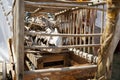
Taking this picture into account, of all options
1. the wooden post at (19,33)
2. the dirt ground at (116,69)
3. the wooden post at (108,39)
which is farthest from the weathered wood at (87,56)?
the wooden post at (19,33)

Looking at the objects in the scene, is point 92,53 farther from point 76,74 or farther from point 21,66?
point 21,66

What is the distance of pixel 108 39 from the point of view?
2051 mm

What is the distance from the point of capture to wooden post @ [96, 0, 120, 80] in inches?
78.2

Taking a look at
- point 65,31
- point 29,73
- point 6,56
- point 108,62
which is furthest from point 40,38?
point 108,62

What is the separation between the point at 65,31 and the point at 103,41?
3466 millimetres

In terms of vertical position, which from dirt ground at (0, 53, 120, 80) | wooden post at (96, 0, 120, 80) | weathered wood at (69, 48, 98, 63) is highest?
wooden post at (96, 0, 120, 80)

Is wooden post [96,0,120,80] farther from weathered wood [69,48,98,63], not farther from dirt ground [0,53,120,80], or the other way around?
dirt ground [0,53,120,80]

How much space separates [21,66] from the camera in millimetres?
2549

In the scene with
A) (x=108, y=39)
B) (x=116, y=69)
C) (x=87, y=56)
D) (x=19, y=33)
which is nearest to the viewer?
(x=108, y=39)

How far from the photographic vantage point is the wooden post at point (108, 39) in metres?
1.99

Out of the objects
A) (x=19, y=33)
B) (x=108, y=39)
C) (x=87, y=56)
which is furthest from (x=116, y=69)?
(x=19, y=33)

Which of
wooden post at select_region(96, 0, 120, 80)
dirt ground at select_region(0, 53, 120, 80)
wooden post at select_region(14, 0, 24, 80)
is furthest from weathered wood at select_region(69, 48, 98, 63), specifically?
wooden post at select_region(14, 0, 24, 80)

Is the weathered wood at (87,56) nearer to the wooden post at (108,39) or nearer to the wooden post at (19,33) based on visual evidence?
the wooden post at (108,39)

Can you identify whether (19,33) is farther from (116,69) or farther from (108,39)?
(116,69)
